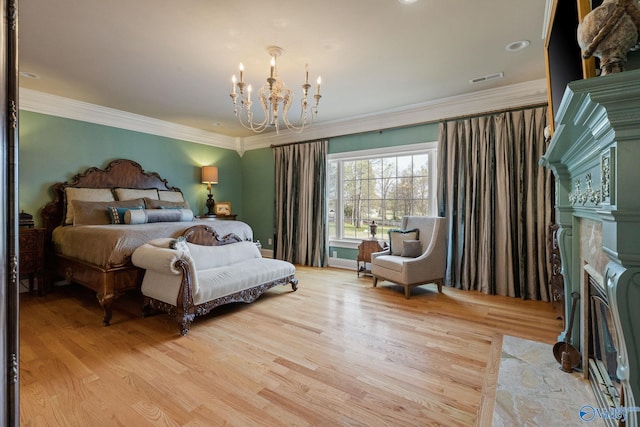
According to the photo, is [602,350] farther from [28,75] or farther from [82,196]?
[28,75]

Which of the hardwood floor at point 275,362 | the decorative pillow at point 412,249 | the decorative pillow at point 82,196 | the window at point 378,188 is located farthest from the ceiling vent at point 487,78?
the decorative pillow at point 82,196

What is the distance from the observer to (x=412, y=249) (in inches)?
148

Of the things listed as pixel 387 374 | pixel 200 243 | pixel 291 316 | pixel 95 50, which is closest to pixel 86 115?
pixel 95 50

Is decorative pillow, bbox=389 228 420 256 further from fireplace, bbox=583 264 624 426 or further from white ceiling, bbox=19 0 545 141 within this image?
fireplace, bbox=583 264 624 426

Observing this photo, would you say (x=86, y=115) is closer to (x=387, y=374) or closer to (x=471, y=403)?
(x=387, y=374)

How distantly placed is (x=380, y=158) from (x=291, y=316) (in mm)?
2915

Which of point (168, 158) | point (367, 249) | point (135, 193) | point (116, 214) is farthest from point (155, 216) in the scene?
point (367, 249)

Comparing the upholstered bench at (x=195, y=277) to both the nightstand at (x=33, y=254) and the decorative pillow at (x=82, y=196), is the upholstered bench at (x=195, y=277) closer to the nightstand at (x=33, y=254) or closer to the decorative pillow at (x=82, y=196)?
the nightstand at (x=33, y=254)

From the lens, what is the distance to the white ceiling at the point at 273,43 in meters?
2.15

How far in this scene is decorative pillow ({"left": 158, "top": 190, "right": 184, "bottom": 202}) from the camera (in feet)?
15.6

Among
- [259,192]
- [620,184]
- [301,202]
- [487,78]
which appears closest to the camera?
[620,184]

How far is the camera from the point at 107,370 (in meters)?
1.92

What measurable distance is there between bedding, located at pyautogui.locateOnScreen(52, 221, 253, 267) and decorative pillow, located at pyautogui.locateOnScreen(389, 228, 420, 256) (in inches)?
86.0

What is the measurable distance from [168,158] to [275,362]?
4322 mm
